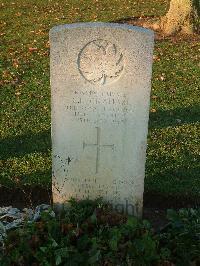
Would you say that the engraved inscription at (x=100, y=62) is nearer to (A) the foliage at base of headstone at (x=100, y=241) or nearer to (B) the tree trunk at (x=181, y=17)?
(A) the foliage at base of headstone at (x=100, y=241)

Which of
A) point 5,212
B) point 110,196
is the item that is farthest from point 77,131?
point 5,212

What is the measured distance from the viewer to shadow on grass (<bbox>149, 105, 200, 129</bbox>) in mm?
7127

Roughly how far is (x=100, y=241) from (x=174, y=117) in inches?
139

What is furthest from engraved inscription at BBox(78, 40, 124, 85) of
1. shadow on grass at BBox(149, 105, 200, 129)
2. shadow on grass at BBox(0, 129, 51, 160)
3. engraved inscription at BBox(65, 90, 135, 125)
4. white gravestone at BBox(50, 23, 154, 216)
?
shadow on grass at BBox(149, 105, 200, 129)

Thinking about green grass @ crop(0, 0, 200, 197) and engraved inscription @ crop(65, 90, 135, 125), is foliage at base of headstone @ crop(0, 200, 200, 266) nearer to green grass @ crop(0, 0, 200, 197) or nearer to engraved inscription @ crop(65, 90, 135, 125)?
engraved inscription @ crop(65, 90, 135, 125)

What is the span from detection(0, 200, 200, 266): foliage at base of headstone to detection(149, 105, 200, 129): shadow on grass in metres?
2.68

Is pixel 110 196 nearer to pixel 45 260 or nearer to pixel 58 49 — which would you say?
pixel 45 260

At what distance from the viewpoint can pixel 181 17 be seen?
1157 cm

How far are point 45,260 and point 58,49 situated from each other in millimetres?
1646

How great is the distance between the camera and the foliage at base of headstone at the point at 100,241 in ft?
13.2

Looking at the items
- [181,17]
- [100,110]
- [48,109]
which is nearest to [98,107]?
[100,110]

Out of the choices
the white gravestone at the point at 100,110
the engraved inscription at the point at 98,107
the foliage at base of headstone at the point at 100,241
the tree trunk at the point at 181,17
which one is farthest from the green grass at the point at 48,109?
the engraved inscription at the point at 98,107

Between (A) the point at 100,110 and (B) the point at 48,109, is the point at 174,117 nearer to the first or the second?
(B) the point at 48,109

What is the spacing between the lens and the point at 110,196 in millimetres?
4770
